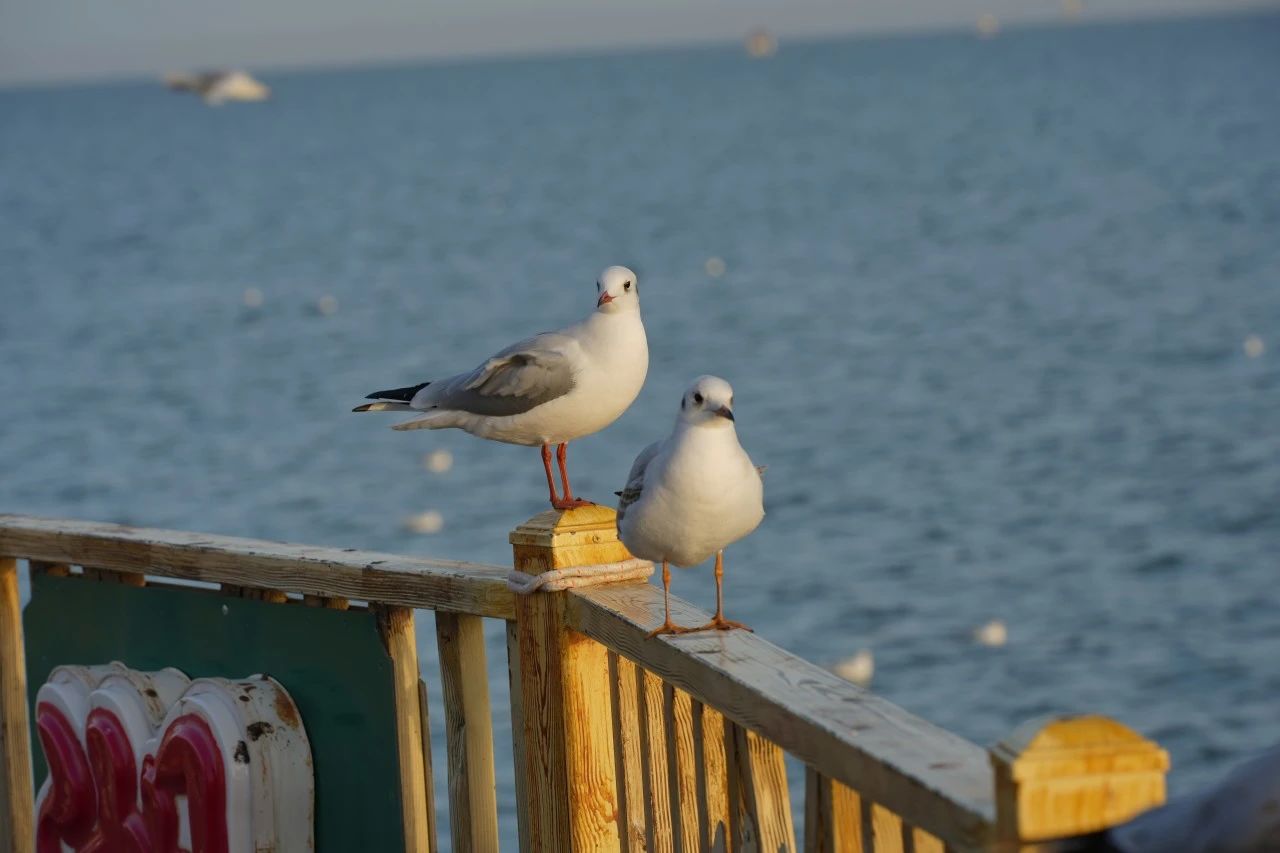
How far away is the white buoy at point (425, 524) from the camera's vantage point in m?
15.5

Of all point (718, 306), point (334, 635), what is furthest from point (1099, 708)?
point (718, 306)

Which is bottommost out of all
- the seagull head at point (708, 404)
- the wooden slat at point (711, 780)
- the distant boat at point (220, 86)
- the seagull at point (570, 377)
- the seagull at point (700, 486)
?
the wooden slat at point (711, 780)

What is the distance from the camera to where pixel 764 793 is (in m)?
2.63

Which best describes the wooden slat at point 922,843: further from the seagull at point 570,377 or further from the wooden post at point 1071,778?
the seagull at point 570,377

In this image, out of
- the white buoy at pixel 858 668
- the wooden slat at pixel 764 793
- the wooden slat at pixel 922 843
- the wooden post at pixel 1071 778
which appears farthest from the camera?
the white buoy at pixel 858 668

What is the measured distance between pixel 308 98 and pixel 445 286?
136m

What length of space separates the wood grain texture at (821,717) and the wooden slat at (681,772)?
3.9 inches

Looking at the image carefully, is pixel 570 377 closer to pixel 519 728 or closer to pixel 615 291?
pixel 615 291

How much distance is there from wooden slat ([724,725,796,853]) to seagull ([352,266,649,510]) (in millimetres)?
811

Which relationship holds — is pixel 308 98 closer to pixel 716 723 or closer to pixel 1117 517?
pixel 1117 517

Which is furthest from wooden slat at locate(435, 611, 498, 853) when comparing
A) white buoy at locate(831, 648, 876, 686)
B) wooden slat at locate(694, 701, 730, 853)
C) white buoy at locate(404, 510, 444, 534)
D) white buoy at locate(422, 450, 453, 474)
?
white buoy at locate(422, 450, 453, 474)

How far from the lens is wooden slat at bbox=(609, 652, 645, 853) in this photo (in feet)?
10.3

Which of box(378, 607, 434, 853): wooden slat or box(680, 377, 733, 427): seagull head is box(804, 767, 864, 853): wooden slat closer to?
box(680, 377, 733, 427): seagull head

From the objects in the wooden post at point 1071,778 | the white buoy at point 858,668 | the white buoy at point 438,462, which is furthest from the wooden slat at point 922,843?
the white buoy at point 438,462
